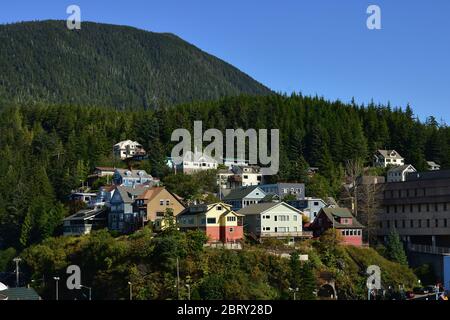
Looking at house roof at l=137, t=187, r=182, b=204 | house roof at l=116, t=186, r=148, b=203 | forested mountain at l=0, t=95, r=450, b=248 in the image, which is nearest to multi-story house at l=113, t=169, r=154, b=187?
forested mountain at l=0, t=95, r=450, b=248

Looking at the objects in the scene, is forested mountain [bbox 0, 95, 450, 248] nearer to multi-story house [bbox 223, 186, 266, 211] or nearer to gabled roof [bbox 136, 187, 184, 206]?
multi-story house [bbox 223, 186, 266, 211]

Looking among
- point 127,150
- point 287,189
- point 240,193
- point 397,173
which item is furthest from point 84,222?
point 397,173

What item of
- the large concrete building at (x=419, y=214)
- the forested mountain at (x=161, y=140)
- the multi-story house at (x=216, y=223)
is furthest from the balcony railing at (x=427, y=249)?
the multi-story house at (x=216, y=223)

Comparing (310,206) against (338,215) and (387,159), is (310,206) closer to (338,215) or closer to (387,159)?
(338,215)

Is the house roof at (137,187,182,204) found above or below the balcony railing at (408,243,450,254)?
above

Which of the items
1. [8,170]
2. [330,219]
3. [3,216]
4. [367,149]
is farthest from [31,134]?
[330,219]
